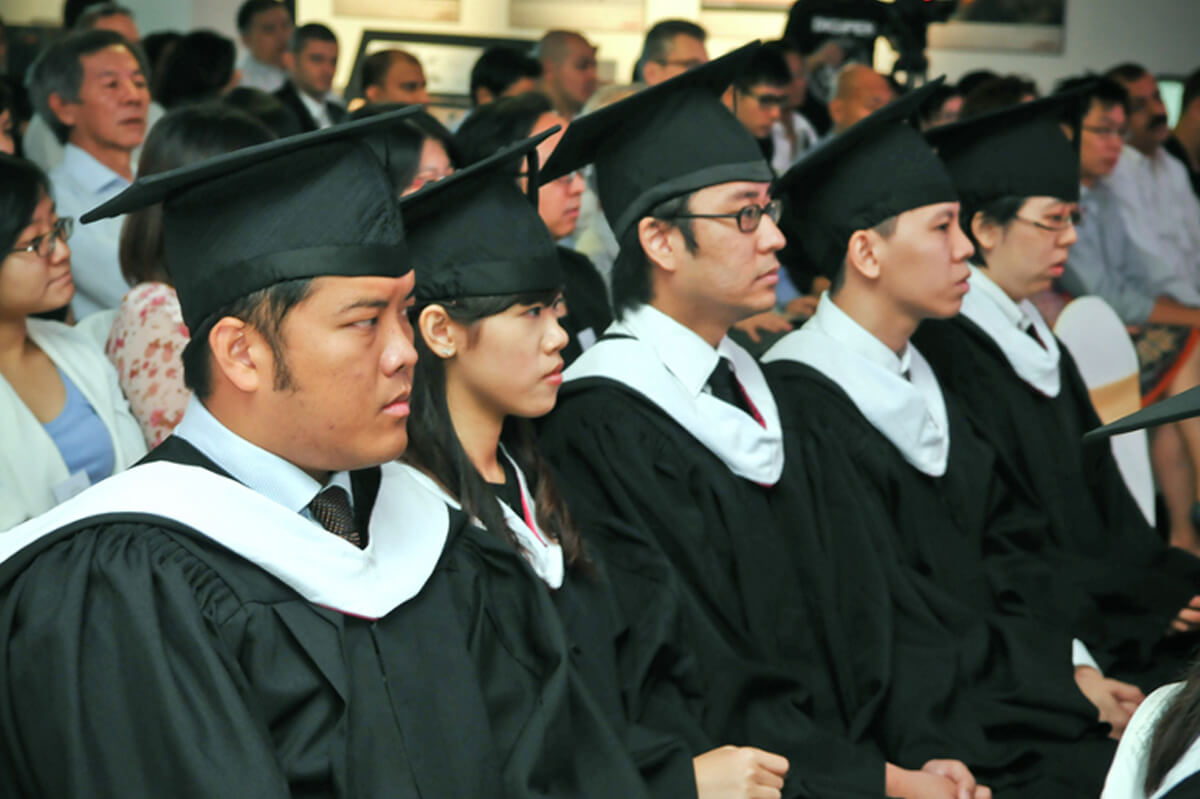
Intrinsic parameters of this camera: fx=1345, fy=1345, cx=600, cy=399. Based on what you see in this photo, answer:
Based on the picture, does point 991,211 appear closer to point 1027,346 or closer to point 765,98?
point 1027,346

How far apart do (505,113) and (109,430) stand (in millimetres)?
1667

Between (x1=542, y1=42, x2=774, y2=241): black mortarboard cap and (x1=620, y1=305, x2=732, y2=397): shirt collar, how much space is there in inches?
9.2

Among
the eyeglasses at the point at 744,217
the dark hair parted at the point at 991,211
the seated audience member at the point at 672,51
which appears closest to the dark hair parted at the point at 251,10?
the seated audience member at the point at 672,51

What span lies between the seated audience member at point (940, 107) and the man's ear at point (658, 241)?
393 centimetres

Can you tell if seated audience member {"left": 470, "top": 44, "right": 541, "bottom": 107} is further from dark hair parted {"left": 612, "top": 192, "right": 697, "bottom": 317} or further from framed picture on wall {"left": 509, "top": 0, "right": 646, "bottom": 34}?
dark hair parted {"left": 612, "top": 192, "right": 697, "bottom": 317}

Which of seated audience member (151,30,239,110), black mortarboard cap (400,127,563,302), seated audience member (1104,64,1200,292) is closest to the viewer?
black mortarboard cap (400,127,563,302)

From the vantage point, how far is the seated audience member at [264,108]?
4234 millimetres

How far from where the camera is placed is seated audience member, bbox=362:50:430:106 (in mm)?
6168

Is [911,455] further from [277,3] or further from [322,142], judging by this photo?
[277,3]

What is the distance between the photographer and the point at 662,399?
2859 mm

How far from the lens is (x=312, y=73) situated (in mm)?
6898

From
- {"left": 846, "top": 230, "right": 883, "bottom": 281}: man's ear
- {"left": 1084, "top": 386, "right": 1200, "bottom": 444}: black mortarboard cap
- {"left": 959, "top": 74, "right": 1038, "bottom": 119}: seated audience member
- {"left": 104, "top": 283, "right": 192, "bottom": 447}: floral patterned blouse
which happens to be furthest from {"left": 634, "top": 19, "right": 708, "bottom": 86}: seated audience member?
{"left": 1084, "top": 386, "right": 1200, "bottom": 444}: black mortarboard cap

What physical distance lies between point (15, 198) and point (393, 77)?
3.54 meters

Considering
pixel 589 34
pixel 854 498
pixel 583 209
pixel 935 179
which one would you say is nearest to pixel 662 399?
pixel 854 498
